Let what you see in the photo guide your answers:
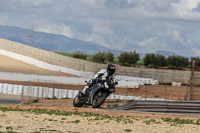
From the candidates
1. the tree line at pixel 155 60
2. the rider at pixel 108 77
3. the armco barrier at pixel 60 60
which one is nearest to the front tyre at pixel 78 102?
the rider at pixel 108 77

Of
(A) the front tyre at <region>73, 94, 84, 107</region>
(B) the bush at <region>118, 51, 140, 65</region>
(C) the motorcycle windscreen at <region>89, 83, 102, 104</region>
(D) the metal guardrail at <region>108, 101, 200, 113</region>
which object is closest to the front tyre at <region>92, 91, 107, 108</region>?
(C) the motorcycle windscreen at <region>89, 83, 102, 104</region>

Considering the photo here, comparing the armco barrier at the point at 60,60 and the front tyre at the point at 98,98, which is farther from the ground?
the armco barrier at the point at 60,60

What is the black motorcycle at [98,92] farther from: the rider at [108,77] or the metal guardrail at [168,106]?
the metal guardrail at [168,106]

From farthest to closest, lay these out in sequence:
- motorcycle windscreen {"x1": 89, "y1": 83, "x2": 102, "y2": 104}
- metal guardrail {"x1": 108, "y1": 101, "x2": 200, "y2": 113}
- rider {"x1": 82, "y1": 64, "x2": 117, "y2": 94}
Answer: motorcycle windscreen {"x1": 89, "y1": 83, "x2": 102, "y2": 104}, rider {"x1": 82, "y1": 64, "x2": 117, "y2": 94}, metal guardrail {"x1": 108, "y1": 101, "x2": 200, "y2": 113}

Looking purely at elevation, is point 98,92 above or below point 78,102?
above

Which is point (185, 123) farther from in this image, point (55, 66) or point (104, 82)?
point (55, 66)

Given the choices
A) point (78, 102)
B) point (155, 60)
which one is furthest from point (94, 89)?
point (155, 60)

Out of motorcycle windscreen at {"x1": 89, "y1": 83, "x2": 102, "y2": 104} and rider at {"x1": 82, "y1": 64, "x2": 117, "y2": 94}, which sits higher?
rider at {"x1": 82, "y1": 64, "x2": 117, "y2": 94}

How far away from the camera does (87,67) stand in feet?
333

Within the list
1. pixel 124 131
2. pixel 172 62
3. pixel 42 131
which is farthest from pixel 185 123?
pixel 172 62

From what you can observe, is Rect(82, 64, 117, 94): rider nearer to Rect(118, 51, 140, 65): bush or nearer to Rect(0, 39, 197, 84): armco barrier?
Rect(0, 39, 197, 84): armco barrier

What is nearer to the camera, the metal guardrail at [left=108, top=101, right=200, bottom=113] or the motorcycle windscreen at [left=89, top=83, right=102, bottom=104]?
the metal guardrail at [left=108, top=101, right=200, bottom=113]

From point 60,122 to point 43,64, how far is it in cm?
7459

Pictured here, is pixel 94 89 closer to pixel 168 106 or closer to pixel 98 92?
pixel 98 92
